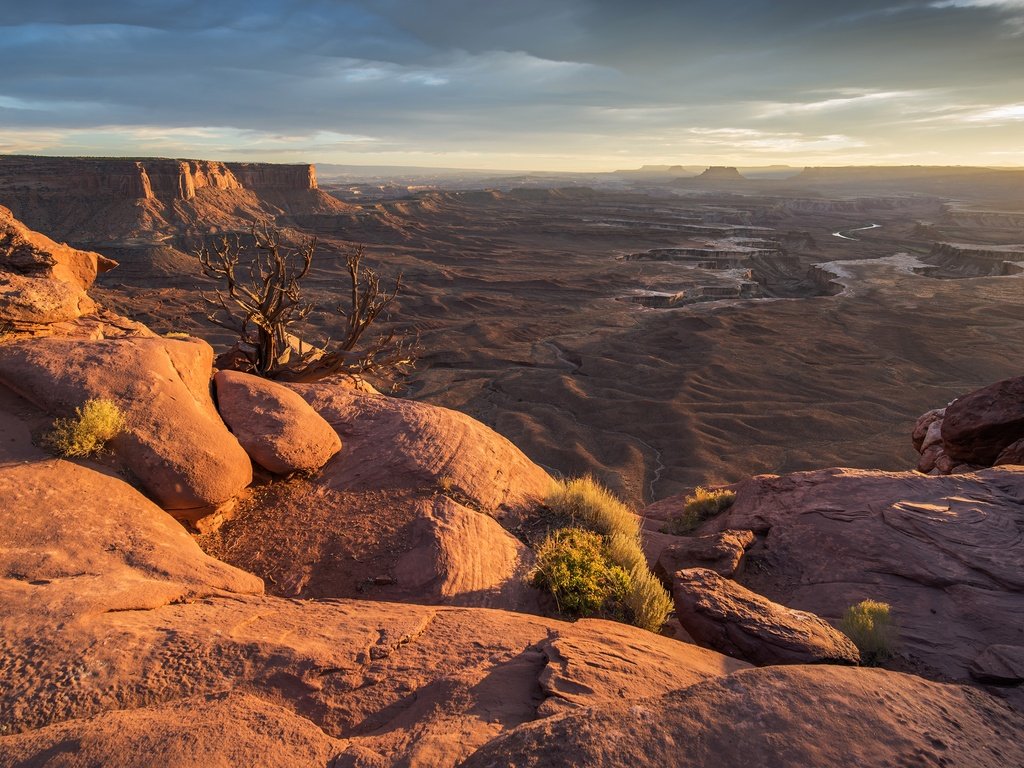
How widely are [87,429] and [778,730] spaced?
563 cm

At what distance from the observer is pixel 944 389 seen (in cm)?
2733

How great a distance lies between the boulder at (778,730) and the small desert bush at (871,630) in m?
1.43

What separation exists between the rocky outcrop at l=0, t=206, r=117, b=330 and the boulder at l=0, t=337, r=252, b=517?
29.9 inches

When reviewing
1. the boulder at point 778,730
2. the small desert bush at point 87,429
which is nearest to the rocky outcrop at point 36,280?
the small desert bush at point 87,429

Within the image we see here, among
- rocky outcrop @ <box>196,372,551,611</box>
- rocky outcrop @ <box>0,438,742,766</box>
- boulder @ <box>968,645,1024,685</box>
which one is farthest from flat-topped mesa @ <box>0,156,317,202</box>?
boulder @ <box>968,645,1024,685</box>

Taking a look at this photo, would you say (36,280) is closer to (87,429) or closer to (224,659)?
(87,429)

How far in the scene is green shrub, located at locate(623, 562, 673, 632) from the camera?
528 cm

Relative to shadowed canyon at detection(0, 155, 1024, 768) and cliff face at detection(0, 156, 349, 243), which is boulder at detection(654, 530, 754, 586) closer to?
shadowed canyon at detection(0, 155, 1024, 768)

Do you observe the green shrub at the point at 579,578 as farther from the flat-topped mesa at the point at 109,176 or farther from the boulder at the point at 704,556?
the flat-topped mesa at the point at 109,176

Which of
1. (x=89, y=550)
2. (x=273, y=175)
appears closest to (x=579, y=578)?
(x=89, y=550)

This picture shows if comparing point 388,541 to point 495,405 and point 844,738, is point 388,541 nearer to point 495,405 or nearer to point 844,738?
point 844,738

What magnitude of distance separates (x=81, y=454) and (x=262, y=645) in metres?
2.76

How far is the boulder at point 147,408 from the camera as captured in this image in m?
5.23

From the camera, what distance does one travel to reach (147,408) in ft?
18.1
